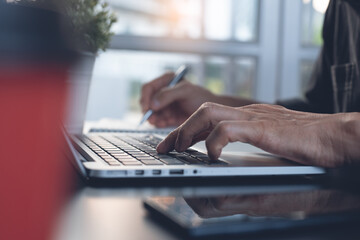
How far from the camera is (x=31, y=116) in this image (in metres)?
0.41

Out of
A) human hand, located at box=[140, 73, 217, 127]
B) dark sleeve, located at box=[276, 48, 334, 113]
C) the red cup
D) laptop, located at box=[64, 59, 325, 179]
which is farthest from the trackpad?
dark sleeve, located at box=[276, 48, 334, 113]

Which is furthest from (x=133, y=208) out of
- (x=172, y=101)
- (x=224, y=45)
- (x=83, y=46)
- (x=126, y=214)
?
(x=224, y=45)

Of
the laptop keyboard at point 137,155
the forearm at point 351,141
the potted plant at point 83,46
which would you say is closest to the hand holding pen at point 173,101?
the potted plant at point 83,46

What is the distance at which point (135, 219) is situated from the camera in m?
0.33

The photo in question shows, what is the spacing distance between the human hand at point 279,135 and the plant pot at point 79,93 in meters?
0.24

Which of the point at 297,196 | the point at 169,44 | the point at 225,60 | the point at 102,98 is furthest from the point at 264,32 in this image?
the point at 297,196

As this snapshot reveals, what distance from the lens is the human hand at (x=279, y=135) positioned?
1.69 ft

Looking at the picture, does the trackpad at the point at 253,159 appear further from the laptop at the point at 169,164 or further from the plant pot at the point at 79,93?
the plant pot at the point at 79,93

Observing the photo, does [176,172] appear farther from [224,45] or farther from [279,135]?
[224,45]

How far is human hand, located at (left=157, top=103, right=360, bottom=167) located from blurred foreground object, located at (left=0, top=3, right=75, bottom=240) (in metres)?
0.18

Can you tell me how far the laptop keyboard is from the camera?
50cm

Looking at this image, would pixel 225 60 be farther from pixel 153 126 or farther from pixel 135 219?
pixel 135 219

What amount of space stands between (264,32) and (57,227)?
1472mm

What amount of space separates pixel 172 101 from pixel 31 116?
0.70 meters
